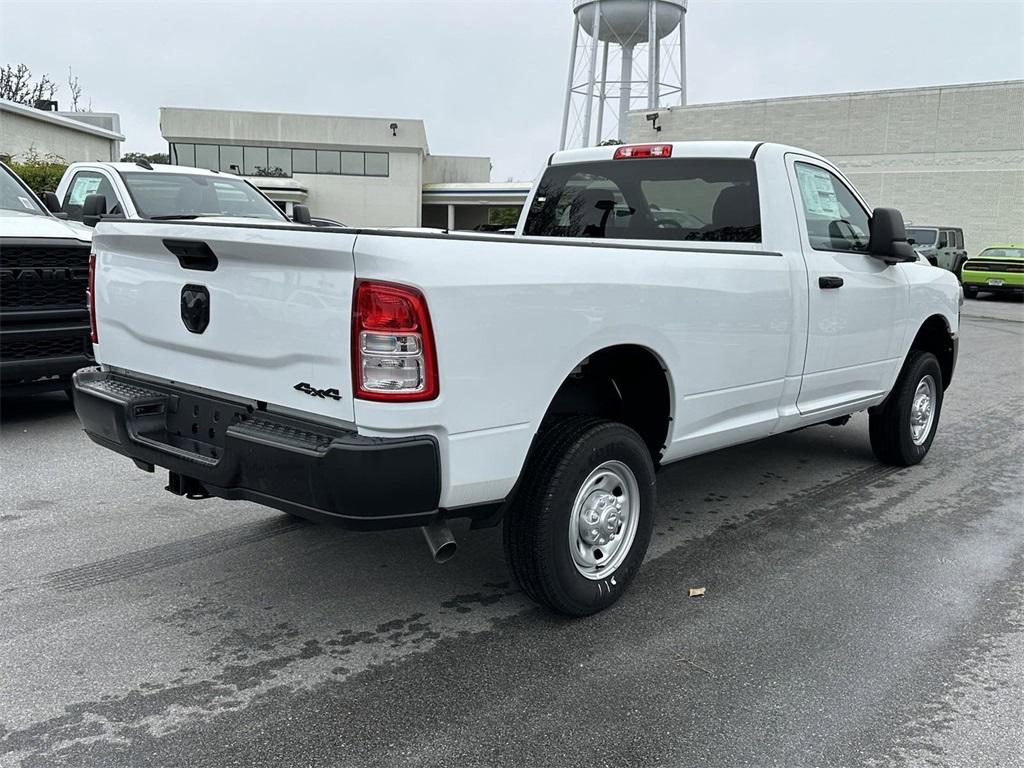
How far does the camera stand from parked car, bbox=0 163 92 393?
6367mm

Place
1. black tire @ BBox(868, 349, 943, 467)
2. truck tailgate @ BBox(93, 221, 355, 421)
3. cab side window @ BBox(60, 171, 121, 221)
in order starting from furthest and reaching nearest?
cab side window @ BBox(60, 171, 121, 221) < black tire @ BBox(868, 349, 943, 467) < truck tailgate @ BBox(93, 221, 355, 421)

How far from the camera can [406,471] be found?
2.93 metres

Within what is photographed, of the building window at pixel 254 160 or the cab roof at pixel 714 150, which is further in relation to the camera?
the building window at pixel 254 160

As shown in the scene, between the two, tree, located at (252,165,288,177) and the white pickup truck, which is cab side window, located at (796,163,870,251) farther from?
tree, located at (252,165,288,177)

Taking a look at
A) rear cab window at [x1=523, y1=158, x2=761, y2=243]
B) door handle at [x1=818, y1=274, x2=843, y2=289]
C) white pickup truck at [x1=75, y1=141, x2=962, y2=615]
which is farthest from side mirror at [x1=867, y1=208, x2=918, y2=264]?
rear cab window at [x1=523, y1=158, x2=761, y2=243]

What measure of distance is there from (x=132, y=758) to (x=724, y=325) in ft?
9.63

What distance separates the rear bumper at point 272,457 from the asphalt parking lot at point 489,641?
624 mm

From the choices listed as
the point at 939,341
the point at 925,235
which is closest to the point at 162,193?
the point at 939,341

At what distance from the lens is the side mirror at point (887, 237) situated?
521cm

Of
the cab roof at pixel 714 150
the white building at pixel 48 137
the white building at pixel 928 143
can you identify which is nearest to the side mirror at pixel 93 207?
the cab roof at pixel 714 150

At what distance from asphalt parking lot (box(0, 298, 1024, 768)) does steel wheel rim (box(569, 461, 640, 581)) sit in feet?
0.79

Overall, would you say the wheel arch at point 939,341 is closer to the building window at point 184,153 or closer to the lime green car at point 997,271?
the lime green car at point 997,271

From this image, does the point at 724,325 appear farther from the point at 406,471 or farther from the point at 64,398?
the point at 64,398

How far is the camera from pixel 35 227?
6.84m
